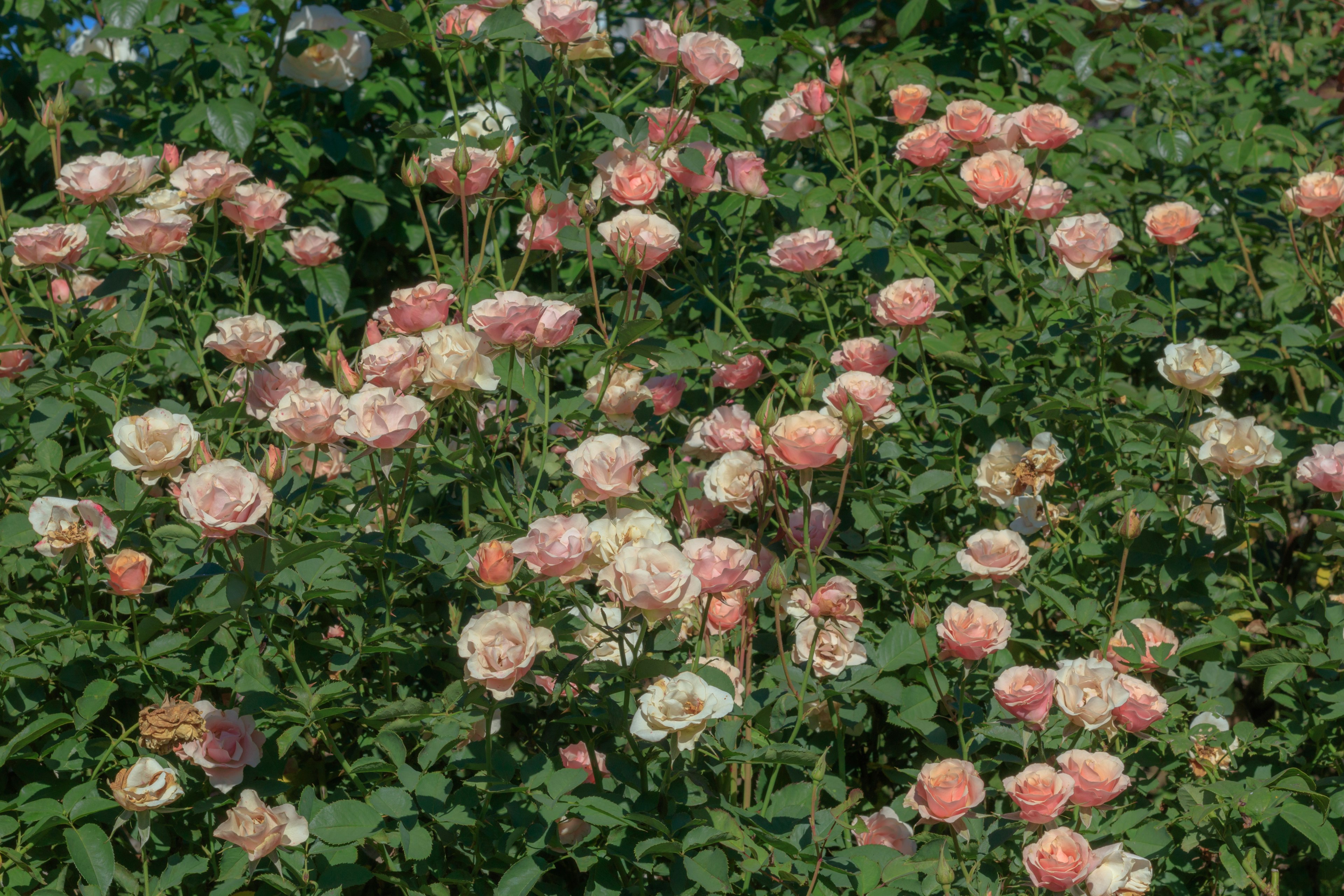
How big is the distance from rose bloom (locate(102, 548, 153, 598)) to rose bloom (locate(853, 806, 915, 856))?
→ 3.80 ft

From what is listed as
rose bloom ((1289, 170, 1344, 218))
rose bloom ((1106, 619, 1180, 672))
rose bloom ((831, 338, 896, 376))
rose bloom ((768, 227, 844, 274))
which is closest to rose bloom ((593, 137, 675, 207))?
rose bloom ((768, 227, 844, 274))

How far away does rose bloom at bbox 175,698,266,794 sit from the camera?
1.70 m

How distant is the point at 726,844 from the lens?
1.55 meters

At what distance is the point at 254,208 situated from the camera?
2.09m

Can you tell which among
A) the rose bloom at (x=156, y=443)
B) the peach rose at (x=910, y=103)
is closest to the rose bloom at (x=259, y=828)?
the rose bloom at (x=156, y=443)

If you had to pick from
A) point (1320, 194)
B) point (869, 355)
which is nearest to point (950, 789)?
point (869, 355)

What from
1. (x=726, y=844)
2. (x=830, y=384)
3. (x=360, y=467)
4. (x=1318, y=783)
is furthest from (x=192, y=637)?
(x=1318, y=783)

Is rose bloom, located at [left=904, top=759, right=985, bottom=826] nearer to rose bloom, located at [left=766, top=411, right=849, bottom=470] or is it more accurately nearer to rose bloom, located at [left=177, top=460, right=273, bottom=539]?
rose bloom, located at [left=766, top=411, right=849, bottom=470]

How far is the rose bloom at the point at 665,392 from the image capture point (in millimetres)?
2143

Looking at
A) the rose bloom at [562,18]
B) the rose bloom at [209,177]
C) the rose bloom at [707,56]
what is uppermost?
the rose bloom at [562,18]

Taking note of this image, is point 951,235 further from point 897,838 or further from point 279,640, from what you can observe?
point 279,640

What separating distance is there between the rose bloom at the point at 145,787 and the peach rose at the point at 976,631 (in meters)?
1.16

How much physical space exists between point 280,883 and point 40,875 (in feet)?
1.47

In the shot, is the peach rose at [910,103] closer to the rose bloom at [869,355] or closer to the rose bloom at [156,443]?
the rose bloom at [869,355]
